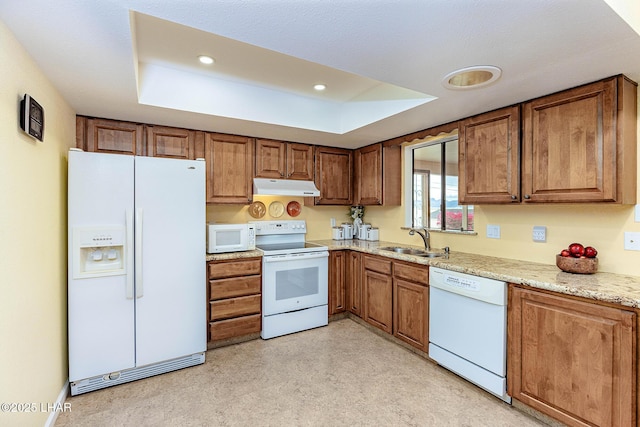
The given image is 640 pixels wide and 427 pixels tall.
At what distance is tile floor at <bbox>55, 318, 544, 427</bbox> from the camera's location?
1.98 m

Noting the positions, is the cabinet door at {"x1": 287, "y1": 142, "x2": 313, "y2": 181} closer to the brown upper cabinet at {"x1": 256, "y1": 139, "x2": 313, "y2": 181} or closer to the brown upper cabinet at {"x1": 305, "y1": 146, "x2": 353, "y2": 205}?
the brown upper cabinet at {"x1": 256, "y1": 139, "x2": 313, "y2": 181}

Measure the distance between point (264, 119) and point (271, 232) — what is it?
143cm

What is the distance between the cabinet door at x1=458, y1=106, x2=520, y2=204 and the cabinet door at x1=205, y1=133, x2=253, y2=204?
2138 mm

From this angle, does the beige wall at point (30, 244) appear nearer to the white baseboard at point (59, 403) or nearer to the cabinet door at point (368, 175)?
the white baseboard at point (59, 403)

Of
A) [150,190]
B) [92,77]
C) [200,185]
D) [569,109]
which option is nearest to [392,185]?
[569,109]

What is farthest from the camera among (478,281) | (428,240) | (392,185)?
(392,185)

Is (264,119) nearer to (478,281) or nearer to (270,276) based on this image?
(270,276)

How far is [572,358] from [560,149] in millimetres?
1315

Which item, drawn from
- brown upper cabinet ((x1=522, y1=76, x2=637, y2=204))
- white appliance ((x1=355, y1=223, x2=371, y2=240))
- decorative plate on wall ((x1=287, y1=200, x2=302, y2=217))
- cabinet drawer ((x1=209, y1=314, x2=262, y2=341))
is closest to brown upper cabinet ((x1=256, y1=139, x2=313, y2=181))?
decorative plate on wall ((x1=287, y1=200, x2=302, y2=217))

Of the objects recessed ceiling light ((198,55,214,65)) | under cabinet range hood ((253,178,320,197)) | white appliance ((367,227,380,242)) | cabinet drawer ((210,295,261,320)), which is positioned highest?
recessed ceiling light ((198,55,214,65))

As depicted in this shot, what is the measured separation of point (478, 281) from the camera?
222 centimetres

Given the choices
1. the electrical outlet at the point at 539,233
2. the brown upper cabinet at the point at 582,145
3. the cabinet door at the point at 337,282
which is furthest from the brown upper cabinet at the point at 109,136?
the electrical outlet at the point at 539,233

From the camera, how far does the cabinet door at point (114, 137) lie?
106 inches

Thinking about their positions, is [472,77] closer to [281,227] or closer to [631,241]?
[631,241]
